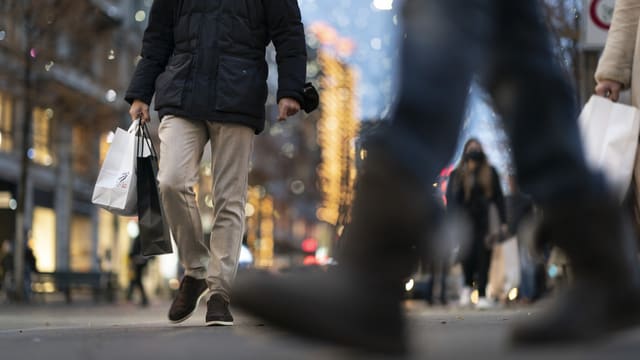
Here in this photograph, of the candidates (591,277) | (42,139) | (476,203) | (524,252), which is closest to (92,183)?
(42,139)

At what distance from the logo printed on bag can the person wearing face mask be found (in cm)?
737

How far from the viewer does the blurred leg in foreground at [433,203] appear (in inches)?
106

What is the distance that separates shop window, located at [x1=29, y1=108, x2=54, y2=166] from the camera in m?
36.3

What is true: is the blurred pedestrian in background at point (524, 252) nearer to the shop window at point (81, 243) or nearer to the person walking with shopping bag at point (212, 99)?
the person walking with shopping bag at point (212, 99)

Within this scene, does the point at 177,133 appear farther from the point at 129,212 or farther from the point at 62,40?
the point at 62,40

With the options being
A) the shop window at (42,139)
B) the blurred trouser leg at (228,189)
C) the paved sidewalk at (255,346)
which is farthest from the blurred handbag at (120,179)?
the shop window at (42,139)

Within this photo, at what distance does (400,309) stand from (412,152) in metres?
0.37

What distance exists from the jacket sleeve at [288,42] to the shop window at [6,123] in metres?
29.5

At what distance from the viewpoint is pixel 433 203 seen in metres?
2.79

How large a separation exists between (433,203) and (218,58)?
3.72 metres

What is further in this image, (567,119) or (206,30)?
(206,30)

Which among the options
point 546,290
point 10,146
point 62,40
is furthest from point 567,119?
point 62,40

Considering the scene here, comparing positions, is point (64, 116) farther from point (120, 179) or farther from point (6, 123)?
point (120, 179)

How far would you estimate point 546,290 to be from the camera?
20.4 meters
